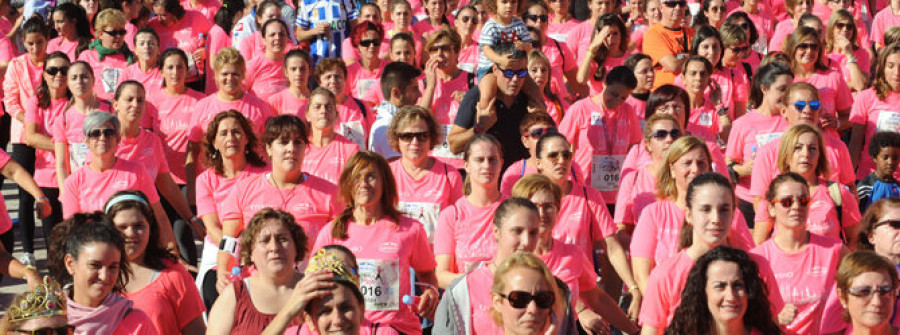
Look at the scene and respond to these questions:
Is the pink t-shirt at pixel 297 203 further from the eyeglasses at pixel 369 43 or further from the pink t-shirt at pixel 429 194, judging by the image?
the eyeglasses at pixel 369 43

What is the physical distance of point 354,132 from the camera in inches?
394

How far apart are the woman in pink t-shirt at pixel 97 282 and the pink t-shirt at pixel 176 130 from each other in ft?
14.3

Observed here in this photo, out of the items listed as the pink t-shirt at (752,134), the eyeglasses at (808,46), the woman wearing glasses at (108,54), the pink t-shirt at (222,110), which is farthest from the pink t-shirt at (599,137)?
the woman wearing glasses at (108,54)

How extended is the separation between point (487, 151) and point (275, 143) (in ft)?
3.99

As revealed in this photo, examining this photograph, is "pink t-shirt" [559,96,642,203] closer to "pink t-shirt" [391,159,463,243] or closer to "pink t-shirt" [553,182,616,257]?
"pink t-shirt" [391,159,463,243]

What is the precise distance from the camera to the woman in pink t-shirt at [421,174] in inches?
319

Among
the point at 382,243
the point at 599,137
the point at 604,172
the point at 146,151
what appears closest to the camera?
the point at 382,243

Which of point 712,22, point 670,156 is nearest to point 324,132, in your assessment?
point 670,156

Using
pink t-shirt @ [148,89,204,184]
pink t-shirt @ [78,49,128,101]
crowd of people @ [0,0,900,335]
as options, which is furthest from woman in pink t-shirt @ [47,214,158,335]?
pink t-shirt @ [78,49,128,101]

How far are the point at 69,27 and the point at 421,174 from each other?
5365 millimetres

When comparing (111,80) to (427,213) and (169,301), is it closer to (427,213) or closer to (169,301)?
(427,213)

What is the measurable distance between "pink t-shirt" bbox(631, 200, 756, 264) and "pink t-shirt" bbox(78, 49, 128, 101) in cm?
555

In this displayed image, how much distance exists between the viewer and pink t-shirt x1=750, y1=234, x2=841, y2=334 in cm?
663

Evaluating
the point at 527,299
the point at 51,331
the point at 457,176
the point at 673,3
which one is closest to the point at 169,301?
the point at 51,331
